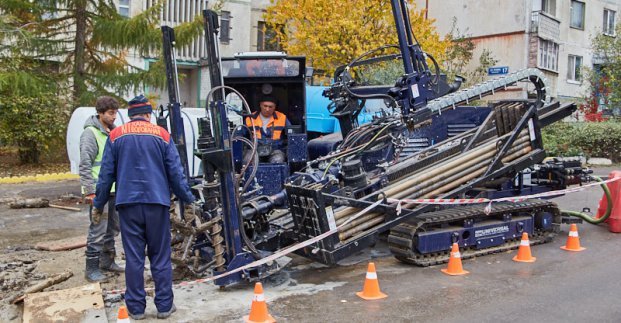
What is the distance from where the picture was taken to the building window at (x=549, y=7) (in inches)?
1143

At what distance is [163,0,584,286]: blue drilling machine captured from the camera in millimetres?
6004

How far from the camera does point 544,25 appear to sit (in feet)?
90.2

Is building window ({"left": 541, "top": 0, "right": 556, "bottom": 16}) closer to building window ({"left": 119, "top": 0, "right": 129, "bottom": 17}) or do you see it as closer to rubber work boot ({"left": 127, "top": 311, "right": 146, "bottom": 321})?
building window ({"left": 119, "top": 0, "right": 129, "bottom": 17})

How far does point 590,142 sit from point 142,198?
677 inches

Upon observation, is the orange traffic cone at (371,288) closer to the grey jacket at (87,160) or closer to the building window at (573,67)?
the grey jacket at (87,160)

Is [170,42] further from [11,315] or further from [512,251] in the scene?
[512,251]

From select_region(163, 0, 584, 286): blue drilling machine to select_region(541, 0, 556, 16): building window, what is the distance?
2259 centimetres

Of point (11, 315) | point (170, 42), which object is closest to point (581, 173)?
point (170, 42)

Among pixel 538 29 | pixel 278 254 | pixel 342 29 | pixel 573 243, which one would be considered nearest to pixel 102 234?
pixel 278 254

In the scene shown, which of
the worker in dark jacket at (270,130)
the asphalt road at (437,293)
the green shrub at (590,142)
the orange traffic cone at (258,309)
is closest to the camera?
the orange traffic cone at (258,309)

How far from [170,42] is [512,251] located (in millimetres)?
4954

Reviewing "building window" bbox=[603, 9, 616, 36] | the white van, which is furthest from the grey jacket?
"building window" bbox=[603, 9, 616, 36]

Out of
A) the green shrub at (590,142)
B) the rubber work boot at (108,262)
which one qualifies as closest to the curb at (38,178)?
the rubber work boot at (108,262)

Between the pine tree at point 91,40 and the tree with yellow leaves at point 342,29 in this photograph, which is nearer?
the pine tree at point 91,40
